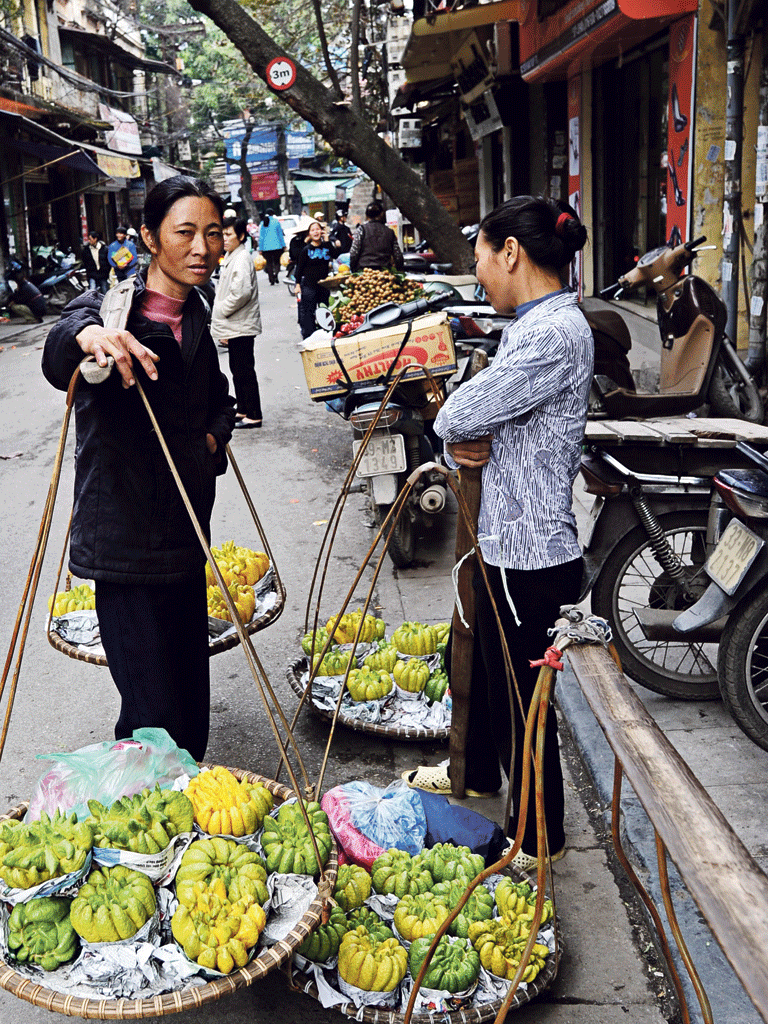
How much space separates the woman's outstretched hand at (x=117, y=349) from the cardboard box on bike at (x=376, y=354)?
2437 millimetres

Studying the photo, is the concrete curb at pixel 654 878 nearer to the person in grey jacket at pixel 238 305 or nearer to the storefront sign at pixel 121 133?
the person in grey jacket at pixel 238 305

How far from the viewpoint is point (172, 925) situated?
2.08m

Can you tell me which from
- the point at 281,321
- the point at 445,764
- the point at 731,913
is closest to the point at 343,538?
the point at 445,764

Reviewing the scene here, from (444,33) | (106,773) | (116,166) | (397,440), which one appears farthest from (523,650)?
(116,166)

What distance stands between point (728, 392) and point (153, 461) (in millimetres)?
3022

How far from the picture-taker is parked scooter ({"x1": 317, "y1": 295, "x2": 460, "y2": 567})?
4766mm

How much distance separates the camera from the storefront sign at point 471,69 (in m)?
13.3

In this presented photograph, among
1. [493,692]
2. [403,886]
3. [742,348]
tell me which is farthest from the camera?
[742,348]

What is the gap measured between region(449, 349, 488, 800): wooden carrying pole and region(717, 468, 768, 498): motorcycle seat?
865mm

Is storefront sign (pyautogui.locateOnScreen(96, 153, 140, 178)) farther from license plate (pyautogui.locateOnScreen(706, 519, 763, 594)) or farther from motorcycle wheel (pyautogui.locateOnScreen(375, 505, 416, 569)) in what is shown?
license plate (pyautogui.locateOnScreen(706, 519, 763, 594))

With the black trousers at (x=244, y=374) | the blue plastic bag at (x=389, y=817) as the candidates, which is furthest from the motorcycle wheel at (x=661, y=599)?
the black trousers at (x=244, y=374)

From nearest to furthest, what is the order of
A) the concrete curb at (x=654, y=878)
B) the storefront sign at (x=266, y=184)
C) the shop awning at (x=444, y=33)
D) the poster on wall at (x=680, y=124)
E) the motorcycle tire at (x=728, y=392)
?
the concrete curb at (x=654, y=878), the motorcycle tire at (x=728, y=392), the poster on wall at (x=680, y=124), the shop awning at (x=444, y=33), the storefront sign at (x=266, y=184)

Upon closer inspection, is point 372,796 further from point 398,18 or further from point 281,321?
point 398,18

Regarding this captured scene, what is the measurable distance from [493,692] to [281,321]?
1491 cm
